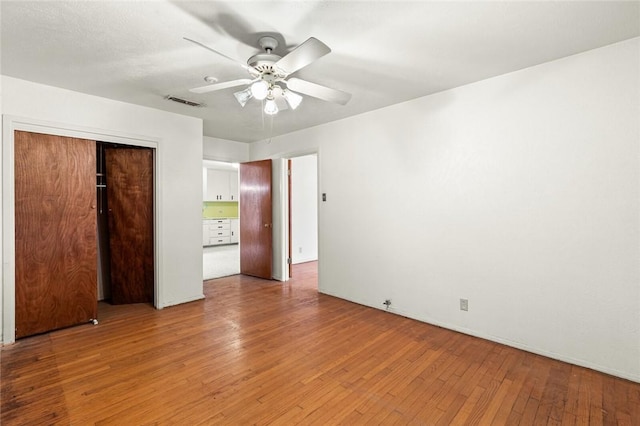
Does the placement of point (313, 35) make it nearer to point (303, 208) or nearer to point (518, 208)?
point (518, 208)

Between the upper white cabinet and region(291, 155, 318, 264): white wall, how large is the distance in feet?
12.1

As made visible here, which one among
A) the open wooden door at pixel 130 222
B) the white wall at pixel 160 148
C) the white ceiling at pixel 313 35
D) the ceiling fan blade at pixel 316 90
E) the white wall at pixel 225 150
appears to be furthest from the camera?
the white wall at pixel 225 150

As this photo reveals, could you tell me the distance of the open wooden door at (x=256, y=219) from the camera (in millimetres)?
5227

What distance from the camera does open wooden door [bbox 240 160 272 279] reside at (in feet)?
17.1

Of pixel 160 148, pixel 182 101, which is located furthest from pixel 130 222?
pixel 182 101

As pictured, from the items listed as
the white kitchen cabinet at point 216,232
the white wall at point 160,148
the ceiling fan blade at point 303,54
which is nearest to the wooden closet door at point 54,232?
the white wall at point 160,148

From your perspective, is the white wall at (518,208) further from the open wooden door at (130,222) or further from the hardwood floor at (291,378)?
the open wooden door at (130,222)

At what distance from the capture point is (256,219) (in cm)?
544

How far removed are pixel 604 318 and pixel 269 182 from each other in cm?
447

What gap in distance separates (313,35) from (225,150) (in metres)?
3.74

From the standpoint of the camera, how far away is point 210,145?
5.24 meters

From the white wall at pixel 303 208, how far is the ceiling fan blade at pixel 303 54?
178 inches

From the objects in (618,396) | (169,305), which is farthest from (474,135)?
(169,305)

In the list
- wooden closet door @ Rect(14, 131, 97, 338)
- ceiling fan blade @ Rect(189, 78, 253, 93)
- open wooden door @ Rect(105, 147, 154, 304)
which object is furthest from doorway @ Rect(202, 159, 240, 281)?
ceiling fan blade @ Rect(189, 78, 253, 93)
